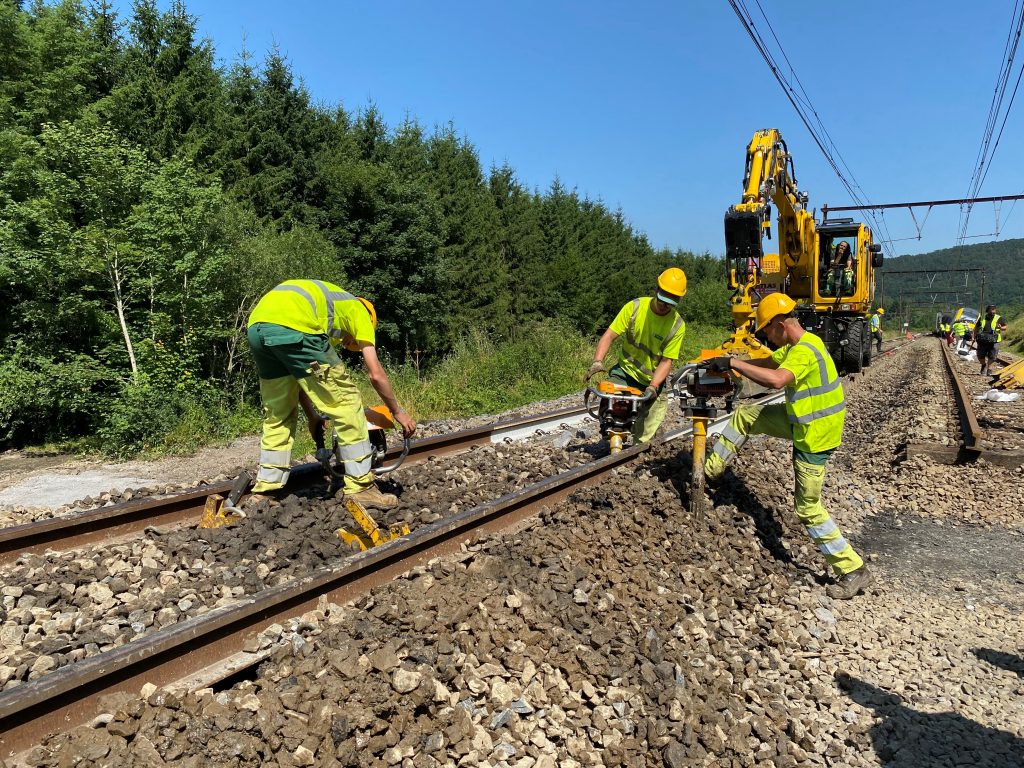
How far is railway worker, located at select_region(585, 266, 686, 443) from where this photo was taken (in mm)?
6039

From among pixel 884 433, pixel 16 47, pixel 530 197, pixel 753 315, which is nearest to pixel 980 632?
pixel 884 433

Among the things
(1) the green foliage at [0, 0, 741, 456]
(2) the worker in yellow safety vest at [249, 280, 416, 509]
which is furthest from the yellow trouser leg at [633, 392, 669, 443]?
(1) the green foliage at [0, 0, 741, 456]

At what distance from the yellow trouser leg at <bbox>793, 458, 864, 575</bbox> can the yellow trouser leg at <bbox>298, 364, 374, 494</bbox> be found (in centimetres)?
313

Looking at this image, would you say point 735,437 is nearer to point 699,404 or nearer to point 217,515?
point 699,404

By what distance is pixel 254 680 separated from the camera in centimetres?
291

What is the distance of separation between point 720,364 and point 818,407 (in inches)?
29.7

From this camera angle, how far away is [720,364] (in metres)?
5.09

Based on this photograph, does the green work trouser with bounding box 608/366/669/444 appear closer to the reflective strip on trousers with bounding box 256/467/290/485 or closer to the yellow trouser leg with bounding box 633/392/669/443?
the yellow trouser leg with bounding box 633/392/669/443

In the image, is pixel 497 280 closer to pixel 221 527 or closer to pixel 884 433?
pixel 884 433

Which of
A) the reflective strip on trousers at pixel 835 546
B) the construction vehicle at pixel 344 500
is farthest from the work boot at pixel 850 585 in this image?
the construction vehicle at pixel 344 500

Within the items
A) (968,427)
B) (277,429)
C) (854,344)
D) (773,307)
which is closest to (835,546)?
(773,307)

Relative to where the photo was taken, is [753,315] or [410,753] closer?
[410,753]

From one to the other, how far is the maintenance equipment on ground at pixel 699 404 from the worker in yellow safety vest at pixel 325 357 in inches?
90.1

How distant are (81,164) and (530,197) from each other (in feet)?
85.2
